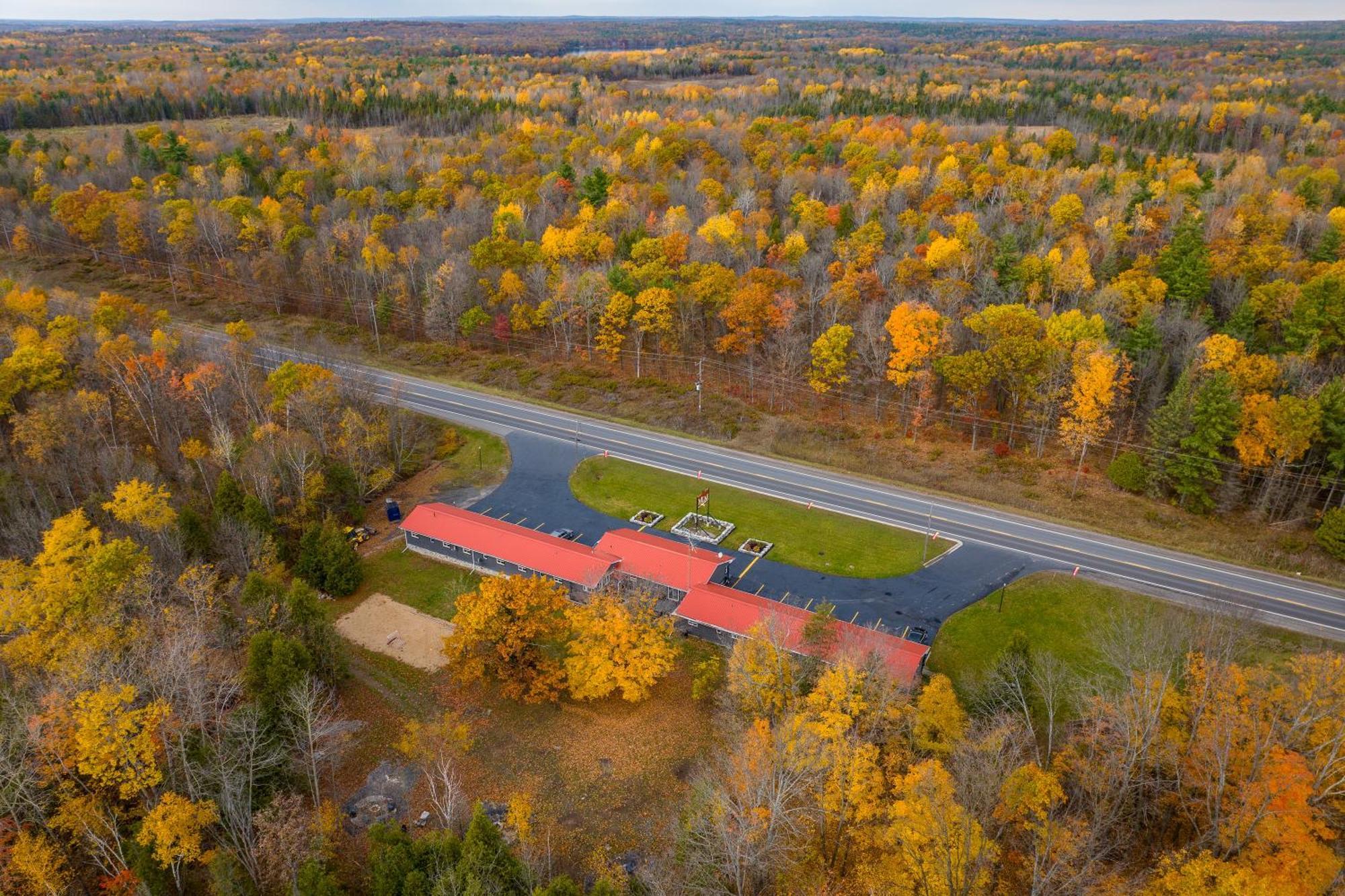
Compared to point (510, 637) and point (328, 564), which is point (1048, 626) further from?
point (328, 564)

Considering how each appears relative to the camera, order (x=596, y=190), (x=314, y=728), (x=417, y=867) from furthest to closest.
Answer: (x=596, y=190) → (x=314, y=728) → (x=417, y=867)

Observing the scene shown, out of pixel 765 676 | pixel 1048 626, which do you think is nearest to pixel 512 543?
pixel 765 676

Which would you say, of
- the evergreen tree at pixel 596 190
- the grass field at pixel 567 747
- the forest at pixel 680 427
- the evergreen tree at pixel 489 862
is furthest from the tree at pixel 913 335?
the evergreen tree at pixel 489 862

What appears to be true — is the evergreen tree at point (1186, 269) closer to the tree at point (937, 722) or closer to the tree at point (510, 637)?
the tree at point (937, 722)

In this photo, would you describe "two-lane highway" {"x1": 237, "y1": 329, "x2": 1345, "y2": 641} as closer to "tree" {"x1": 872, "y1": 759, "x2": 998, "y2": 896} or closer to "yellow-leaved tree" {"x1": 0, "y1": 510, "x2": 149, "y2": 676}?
"tree" {"x1": 872, "y1": 759, "x2": 998, "y2": 896}

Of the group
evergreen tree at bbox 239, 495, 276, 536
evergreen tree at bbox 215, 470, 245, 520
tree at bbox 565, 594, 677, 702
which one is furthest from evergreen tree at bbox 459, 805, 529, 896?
evergreen tree at bbox 215, 470, 245, 520

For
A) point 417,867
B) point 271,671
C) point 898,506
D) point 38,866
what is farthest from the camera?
point 898,506
